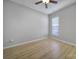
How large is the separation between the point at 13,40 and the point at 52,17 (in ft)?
13.8

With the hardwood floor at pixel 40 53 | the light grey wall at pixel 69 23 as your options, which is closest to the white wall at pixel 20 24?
the hardwood floor at pixel 40 53

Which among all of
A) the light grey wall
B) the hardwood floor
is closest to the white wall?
the hardwood floor

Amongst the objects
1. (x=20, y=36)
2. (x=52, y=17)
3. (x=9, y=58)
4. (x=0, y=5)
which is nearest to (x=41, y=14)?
(x=52, y=17)

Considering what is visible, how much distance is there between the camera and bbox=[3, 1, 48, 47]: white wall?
4008 millimetres

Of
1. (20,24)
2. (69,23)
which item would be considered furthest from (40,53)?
(69,23)

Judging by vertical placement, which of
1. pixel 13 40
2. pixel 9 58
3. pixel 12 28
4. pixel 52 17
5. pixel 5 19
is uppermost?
pixel 52 17

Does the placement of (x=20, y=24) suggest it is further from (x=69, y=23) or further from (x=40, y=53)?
(x=69, y=23)

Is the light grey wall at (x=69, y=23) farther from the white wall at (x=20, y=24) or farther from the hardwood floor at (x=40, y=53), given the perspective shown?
the white wall at (x=20, y=24)

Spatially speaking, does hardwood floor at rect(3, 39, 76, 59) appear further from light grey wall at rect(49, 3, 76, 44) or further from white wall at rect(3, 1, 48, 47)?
light grey wall at rect(49, 3, 76, 44)

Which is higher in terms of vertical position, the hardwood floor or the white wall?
the white wall

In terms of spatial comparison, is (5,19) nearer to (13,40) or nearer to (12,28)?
(12,28)

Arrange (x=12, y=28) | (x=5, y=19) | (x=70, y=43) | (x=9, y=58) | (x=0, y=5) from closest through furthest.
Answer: (x=0, y=5)
(x=9, y=58)
(x=5, y=19)
(x=12, y=28)
(x=70, y=43)

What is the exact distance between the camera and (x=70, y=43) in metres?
4.77

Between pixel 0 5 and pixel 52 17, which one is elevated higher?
pixel 52 17
